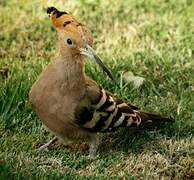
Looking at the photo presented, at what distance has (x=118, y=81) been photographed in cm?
559

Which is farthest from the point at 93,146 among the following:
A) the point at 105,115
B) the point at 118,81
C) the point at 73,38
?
the point at 118,81

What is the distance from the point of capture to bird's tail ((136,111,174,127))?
15.9ft

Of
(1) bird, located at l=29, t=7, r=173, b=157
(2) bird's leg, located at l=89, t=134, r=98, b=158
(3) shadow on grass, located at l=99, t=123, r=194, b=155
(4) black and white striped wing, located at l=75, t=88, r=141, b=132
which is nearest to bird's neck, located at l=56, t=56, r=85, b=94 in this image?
(1) bird, located at l=29, t=7, r=173, b=157

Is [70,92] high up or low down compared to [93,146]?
up

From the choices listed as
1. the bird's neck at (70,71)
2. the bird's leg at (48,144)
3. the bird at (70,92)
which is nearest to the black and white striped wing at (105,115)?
the bird at (70,92)

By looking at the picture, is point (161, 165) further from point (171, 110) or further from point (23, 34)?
point (23, 34)

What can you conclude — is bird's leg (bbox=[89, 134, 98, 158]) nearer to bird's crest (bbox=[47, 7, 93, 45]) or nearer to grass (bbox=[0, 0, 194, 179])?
grass (bbox=[0, 0, 194, 179])

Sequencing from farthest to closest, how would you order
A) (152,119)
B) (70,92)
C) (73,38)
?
(152,119) → (70,92) → (73,38)

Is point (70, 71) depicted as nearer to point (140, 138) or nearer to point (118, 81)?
point (140, 138)

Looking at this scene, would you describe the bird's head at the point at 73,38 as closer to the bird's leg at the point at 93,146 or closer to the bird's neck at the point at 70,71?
the bird's neck at the point at 70,71

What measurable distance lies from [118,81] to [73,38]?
1.42m

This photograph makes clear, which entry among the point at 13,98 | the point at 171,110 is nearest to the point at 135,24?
the point at 171,110

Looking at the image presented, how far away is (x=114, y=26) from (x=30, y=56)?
1.07 metres

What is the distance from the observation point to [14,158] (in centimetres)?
430
